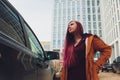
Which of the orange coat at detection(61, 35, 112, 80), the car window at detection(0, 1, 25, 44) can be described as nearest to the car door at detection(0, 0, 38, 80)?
the car window at detection(0, 1, 25, 44)

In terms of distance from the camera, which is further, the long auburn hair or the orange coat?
the long auburn hair

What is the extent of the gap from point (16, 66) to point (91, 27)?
4249 inches

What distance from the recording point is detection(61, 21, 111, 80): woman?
9.50 feet

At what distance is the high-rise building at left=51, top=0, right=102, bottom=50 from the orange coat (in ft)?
345

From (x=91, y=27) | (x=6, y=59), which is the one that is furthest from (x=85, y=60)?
(x=91, y=27)

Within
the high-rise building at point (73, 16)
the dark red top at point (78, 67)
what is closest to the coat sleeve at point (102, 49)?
the dark red top at point (78, 67)

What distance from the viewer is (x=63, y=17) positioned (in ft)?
364

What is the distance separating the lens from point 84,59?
300 centimetres

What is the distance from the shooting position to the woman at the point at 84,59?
2895mm

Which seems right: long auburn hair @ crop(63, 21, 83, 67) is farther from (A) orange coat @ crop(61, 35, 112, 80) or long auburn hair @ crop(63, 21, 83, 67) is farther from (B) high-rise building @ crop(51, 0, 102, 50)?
(B) high-rise building @ crop(51, 0, 102, 50)

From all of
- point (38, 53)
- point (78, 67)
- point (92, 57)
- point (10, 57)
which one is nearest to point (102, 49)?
point (92, 57)

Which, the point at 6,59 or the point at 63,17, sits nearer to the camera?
the point at 6,59

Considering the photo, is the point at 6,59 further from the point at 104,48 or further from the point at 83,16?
the point at 83,16

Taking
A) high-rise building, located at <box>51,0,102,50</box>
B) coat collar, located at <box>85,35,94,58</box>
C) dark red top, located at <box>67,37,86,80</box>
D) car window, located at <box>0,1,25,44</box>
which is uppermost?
high-rise building, located at <box>51,0,102,50</box>
